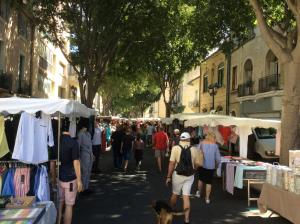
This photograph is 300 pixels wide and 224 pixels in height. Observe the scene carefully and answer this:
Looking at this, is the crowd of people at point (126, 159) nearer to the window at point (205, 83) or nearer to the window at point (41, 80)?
the window at point (41, 80)

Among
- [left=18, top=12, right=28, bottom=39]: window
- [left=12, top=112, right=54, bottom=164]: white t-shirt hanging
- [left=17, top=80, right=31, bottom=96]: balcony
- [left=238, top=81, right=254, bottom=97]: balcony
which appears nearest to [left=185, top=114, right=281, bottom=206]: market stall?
[left=12, top=112, right=54, bottom=164]: white t-shirt hanging

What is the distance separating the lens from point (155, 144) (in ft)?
59.9

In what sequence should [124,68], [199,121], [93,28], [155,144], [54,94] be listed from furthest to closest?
[54,94], [124,68], [93,28], [155,144], [199,121]

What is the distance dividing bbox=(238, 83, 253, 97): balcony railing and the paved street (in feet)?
Result: 52.5

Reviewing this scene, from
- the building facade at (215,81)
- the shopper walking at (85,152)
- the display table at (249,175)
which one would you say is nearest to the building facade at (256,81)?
the building facade at (215,81)

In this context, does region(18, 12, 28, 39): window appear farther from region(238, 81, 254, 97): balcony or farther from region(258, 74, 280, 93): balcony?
region(258, 74, 280, 93): balcony

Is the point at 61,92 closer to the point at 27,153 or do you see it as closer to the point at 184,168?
the point at 184,168

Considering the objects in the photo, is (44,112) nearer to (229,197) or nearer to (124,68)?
(229,197)

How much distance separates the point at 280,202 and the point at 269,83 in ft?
60.1

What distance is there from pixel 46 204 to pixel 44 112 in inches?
81.8

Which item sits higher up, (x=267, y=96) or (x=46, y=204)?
(x=267, y=96)

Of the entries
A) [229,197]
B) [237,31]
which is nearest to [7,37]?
[237,31]

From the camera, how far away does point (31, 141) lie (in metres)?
8.28

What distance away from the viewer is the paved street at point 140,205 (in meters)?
9.54
